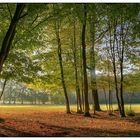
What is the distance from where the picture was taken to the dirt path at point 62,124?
5691 millimetres

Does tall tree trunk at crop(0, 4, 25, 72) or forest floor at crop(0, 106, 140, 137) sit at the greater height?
tall tree trunk at crop(0, 4, 25, 72)

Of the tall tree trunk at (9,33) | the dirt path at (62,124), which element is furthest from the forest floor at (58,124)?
the tall tree trunk at (9,33)

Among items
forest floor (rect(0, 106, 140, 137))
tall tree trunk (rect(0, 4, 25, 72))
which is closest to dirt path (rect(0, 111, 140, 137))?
forest floor (rect(0, 106, 140, 137))

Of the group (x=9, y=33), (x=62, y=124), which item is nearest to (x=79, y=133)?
(x=62, y=124)

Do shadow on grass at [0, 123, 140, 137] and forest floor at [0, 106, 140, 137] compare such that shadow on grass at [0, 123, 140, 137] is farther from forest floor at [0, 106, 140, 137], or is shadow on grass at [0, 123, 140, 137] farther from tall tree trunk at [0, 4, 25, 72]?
tall tree trunk at [0, 4, 25, 72]

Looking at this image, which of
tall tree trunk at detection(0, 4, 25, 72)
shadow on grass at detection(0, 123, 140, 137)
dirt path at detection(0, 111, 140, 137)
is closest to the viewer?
tall tree trunk at detection(0, 4, 25, 72)

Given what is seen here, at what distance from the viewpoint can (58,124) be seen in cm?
623

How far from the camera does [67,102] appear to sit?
21.7 ft

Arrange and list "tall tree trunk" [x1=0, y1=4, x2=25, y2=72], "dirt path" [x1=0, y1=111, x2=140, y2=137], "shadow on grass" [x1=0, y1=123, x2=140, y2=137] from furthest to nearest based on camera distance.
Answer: "dirt path" [x1=0, y1=111, x2=140, y2=137] < "shadow on grass" [x1=0, y1=123, x2=140, y2=137] < "tall tree trunk" [x1=0, y1=4, x2=25, y2=72]

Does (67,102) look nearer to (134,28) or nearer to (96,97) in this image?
(96,97)

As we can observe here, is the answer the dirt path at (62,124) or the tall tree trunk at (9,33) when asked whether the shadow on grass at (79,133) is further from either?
the tall tree trunk at (9,33)

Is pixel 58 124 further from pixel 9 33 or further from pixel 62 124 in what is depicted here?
pixel 9 33

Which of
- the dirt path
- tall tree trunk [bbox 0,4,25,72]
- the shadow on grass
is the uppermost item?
tall tree trunk [bbox 0,4,25,72]

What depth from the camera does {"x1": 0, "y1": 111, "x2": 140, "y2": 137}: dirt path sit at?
569cm
